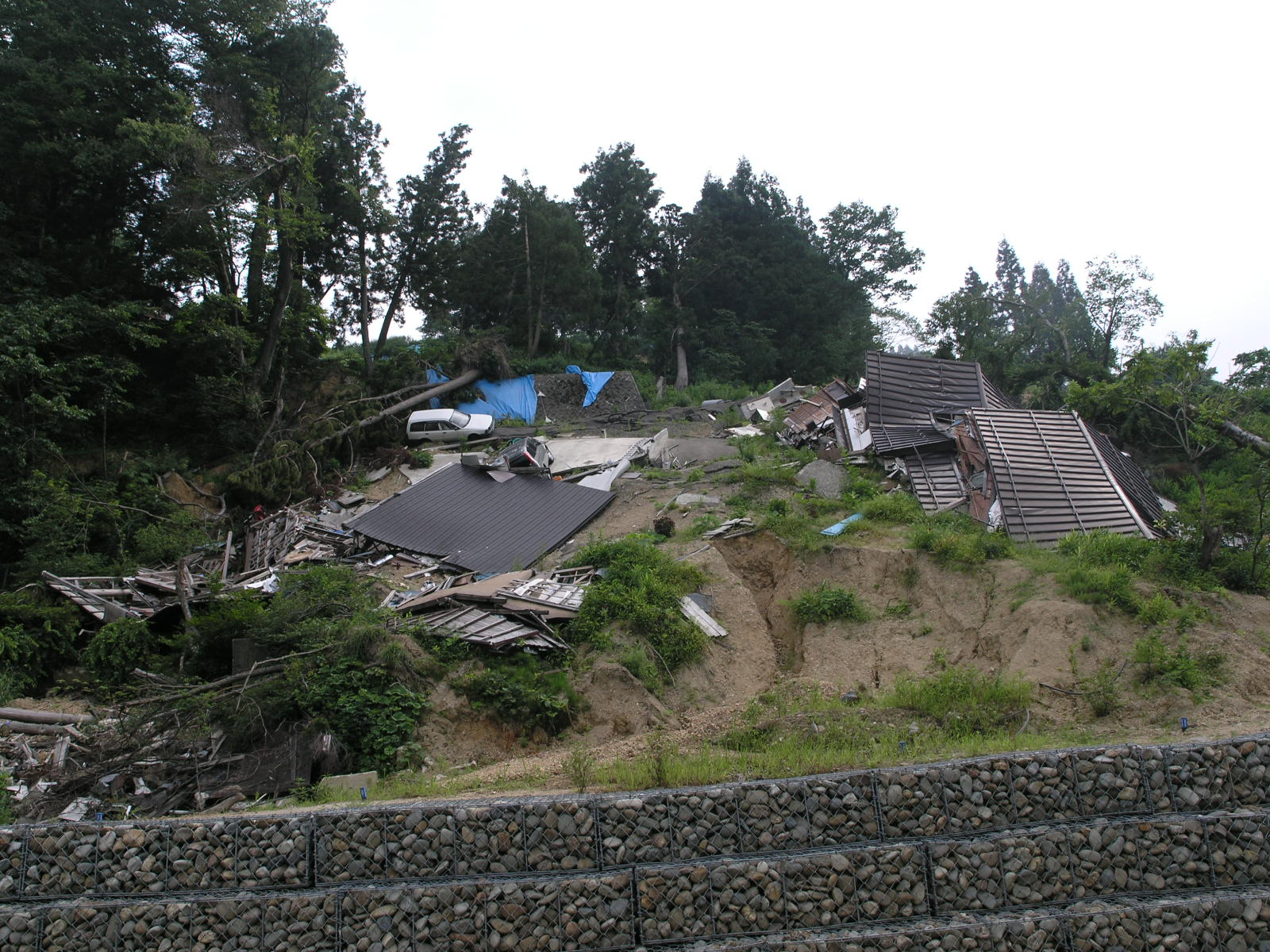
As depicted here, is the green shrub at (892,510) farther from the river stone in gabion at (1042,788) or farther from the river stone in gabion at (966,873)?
the river stone in gabion at (966,873)

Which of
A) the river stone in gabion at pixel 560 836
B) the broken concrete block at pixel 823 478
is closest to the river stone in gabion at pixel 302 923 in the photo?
the river stone in gabion at pixel 560 836

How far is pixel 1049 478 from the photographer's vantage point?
1410 cm

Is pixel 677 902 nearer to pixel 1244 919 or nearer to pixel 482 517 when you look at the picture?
pixel 1244 919

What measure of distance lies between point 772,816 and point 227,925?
4.40 m

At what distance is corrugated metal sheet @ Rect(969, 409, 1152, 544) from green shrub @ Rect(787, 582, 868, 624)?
10.2 ft

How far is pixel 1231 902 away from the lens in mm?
5918

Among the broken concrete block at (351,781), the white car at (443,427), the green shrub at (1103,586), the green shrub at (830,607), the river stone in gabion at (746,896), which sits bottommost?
the river stone in gabion at (746,896)

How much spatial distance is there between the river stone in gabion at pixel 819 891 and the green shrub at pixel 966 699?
3.01 metres

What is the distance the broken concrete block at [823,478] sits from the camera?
1655 centimetres

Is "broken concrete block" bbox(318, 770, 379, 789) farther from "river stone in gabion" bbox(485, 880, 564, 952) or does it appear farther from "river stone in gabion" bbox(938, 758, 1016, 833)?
"river stone in gabion" bbox(938, 758, 1016, 833)

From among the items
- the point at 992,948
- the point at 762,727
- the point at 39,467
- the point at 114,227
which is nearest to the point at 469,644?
the point at 762,727

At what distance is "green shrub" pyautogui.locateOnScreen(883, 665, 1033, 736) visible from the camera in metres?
8.77

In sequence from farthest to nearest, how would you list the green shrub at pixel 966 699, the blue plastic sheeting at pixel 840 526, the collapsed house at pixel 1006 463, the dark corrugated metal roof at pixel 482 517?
the dark corrugated metal roof at pixel 482 517
the blue plastic sheeting at pixel 840 526
the collapsed house at pixel 1006 463
the green shrub at pixel 966 699

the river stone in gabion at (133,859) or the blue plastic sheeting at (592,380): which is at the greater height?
the blue plastic sheeting at (592,380)
